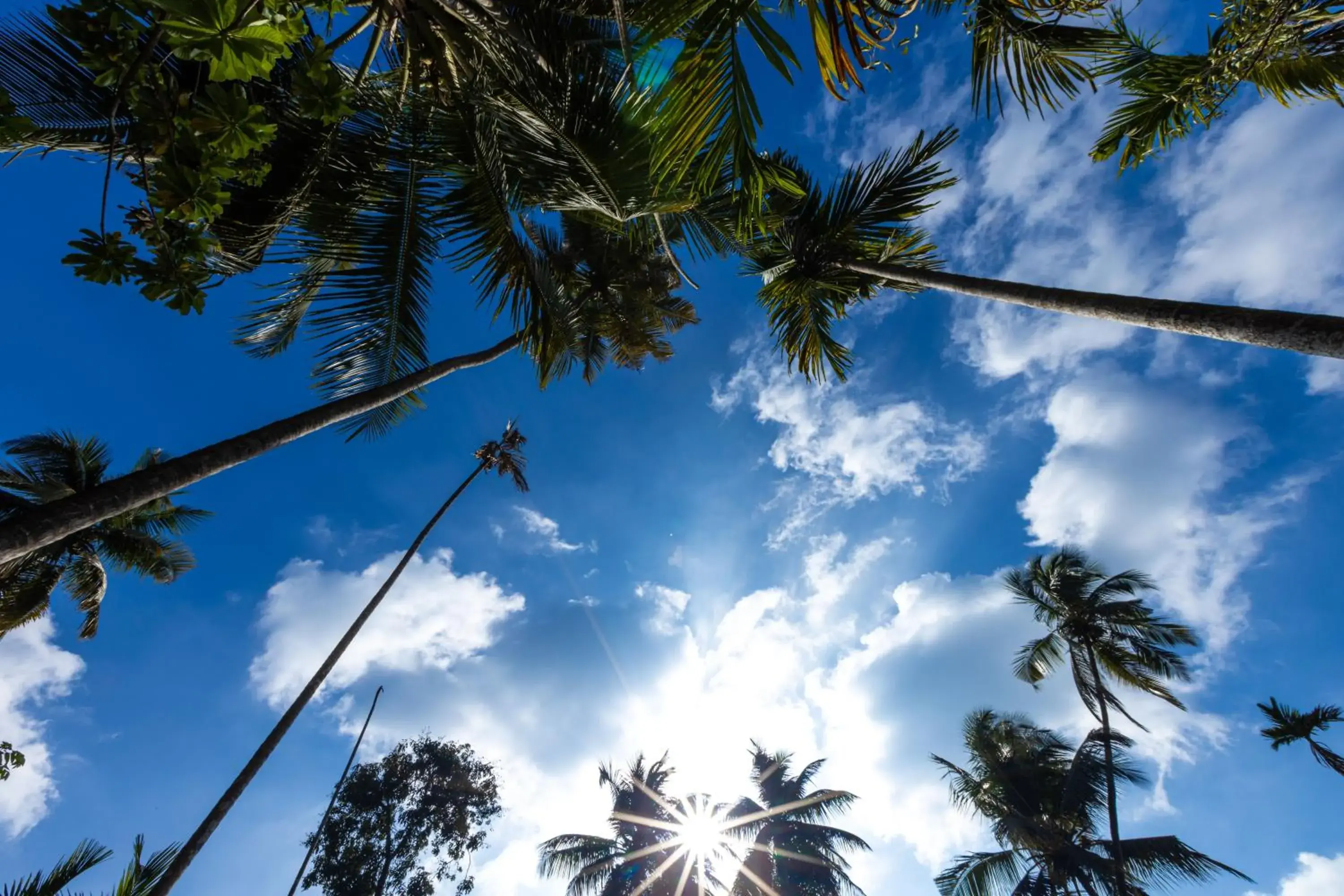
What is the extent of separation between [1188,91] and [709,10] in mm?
3848

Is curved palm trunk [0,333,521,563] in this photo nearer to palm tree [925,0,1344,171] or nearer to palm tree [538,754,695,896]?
palm tree [925,0,1344,171]

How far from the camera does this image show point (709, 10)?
2213mm

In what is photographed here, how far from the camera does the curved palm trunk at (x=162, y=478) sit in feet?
5.92

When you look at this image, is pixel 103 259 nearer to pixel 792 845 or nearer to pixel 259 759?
pixel 259 759

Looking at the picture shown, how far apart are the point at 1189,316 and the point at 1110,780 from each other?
15.3 m

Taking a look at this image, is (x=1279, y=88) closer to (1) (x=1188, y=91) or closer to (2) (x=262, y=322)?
(1) (x=1188, y=91)

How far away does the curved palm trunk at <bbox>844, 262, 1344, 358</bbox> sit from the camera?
2062mm

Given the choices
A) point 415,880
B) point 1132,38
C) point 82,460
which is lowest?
point 415,880

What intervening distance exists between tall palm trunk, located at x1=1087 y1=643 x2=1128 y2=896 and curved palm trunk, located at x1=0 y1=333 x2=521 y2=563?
54.9ft

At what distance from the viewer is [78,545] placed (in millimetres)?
11523

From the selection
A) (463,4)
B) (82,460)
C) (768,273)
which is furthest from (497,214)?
(82,460)

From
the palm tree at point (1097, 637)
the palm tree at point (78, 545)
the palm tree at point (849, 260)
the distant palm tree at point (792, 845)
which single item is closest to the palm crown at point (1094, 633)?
the palm tree at point (1097, 637)

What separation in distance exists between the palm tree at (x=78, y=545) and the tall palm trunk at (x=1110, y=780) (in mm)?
22718

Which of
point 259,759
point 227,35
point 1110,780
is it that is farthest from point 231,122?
point 1110,780
